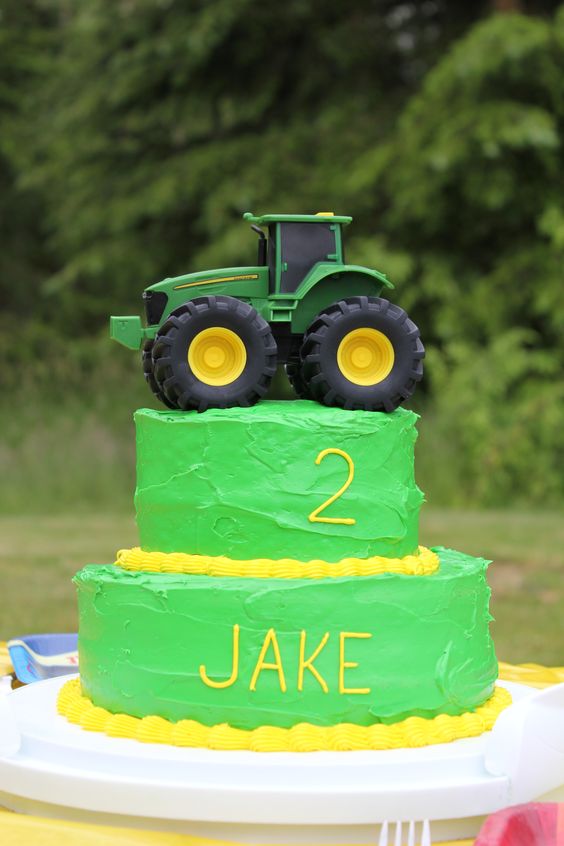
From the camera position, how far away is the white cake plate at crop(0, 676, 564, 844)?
399cm

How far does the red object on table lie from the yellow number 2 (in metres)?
1.27

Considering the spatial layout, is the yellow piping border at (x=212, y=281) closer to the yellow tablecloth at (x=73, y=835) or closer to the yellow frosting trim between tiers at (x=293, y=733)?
the yellow frosting trim between tiers at (x=293, y=733)

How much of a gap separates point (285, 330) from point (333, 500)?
0.87m

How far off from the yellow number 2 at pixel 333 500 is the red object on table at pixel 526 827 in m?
1.27

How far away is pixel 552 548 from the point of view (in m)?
11.5

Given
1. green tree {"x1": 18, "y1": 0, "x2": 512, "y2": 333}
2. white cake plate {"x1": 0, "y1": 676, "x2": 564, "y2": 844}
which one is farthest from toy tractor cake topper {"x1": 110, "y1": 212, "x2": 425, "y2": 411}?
green tree {"x1": 18, "y1": 0, "x2": 512, "y2": 333}

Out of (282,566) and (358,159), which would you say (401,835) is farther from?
(358,159)

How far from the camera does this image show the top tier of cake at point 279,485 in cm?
464

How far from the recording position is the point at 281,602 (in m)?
4.46

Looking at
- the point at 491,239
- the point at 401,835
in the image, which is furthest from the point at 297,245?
the point at 491,239

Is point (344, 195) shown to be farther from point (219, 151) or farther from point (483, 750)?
point (483, 750)

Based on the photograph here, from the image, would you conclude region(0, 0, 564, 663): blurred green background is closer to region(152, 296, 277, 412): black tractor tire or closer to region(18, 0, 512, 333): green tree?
region(18, 0, 512, 333): green tree

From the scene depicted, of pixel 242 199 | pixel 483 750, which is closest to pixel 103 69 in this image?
pixel 242 199

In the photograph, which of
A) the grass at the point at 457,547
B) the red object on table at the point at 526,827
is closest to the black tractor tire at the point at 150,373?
the red object on table at the point at 526,827
